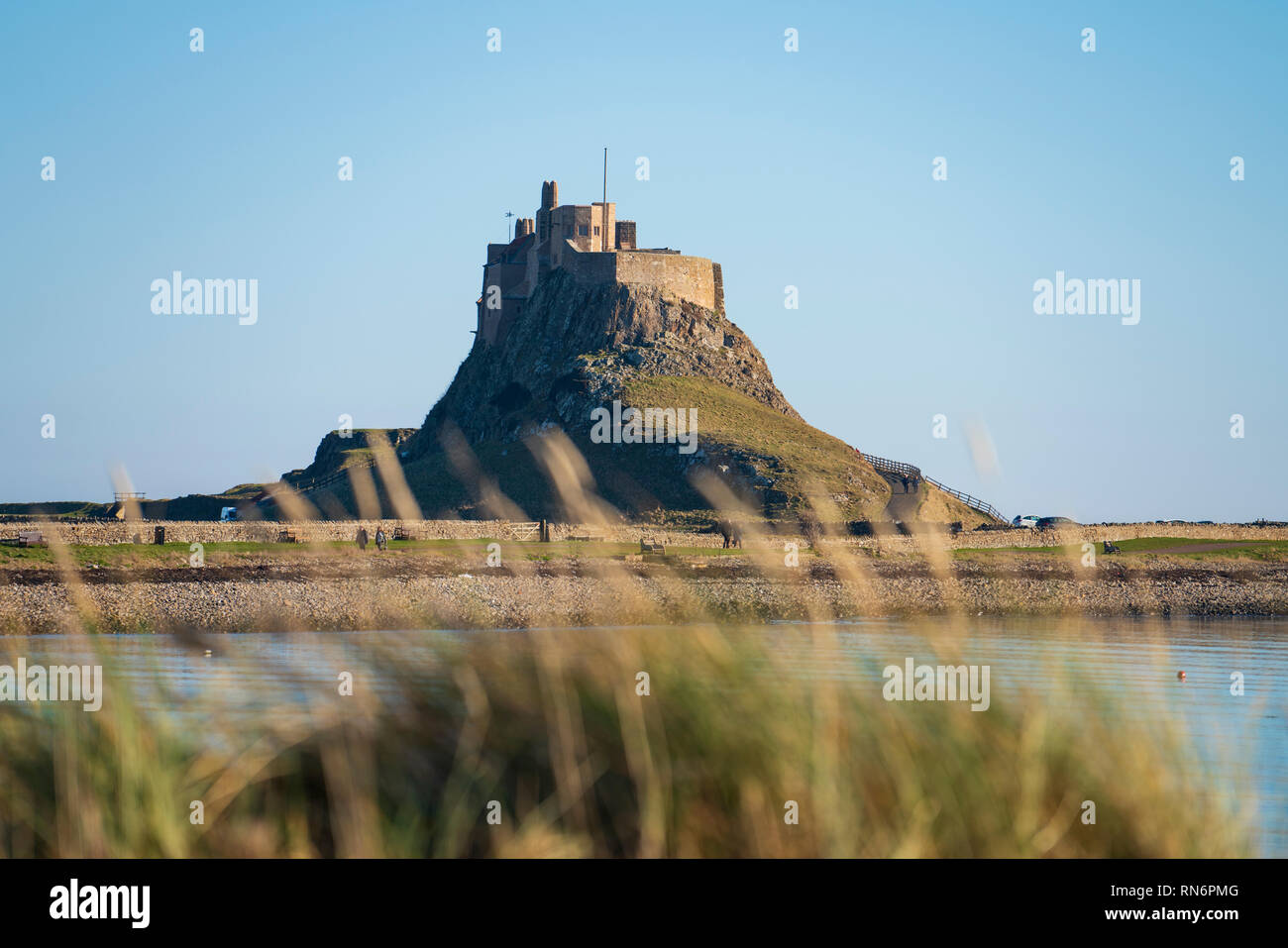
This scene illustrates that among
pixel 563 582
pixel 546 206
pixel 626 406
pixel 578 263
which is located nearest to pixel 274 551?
pixel 563 582

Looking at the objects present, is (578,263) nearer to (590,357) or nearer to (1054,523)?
(590,357)

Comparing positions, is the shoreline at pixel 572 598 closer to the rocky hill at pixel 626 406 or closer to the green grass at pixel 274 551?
the green grass at pixel 274 551

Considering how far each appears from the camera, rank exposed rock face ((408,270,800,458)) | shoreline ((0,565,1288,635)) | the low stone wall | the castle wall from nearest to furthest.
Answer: shoreline ((0,565,1288,635)) → the low stone wall → exposed rock face ((408,270,800,458)) → the castle wall

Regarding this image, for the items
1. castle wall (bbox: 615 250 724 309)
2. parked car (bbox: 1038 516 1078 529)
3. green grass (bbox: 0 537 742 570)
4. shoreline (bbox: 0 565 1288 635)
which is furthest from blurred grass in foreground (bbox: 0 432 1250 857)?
castle wall (bbox: 615 250 724 309)

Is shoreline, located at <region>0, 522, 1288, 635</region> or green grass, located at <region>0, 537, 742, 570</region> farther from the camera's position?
green grass, located at <region>0, 537, 742, 570</region>

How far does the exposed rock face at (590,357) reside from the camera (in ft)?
348

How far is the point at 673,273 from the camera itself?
115062 millimetres

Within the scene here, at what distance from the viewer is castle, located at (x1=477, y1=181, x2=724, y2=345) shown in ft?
372

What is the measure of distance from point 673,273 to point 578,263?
833 centimetres

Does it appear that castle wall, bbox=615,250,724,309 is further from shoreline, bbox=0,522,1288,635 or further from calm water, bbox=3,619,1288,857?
calm water, bbox=3,619,1288,857

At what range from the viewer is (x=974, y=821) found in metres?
7.57

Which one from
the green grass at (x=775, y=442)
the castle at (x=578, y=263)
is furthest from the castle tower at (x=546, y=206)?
the green grass at (x=775, y=442)
